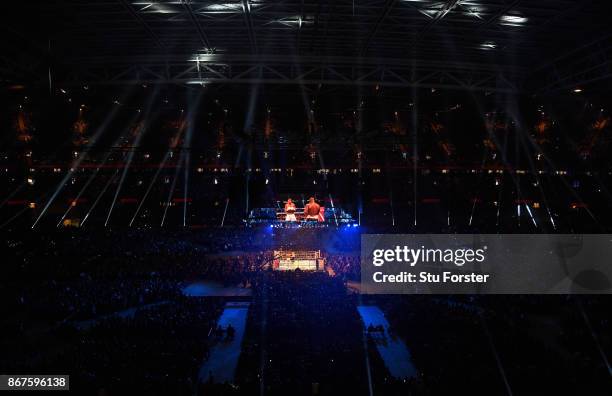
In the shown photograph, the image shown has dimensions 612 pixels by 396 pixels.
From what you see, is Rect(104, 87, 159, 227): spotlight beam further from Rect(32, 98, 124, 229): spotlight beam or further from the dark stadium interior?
Rect(32, 98, 124, 229): spotlight beam

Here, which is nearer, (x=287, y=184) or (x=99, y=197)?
(x=287, y=184)

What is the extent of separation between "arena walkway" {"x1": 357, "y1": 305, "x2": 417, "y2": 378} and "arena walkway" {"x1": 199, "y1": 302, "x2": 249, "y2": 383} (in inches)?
148

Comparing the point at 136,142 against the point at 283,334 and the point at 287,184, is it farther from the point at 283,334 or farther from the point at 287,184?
the point at 283,334

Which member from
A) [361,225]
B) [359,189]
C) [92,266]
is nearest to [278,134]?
[359,189]

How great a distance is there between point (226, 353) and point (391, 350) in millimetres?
4362

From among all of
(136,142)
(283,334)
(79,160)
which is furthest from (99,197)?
(283,334)

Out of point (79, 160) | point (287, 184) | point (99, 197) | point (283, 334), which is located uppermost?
point (79, 160)

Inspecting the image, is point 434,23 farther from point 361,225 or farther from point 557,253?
point 361,225

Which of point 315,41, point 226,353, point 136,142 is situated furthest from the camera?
point 136,142

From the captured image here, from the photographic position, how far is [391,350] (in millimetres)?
10117

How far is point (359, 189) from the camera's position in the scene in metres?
23.8

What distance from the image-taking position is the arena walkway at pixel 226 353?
28.5 ft

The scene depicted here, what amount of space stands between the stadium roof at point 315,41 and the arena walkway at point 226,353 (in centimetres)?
774

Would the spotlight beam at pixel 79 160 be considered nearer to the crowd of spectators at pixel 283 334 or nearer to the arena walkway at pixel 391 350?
the crowd of spectators at pixel 283 334
